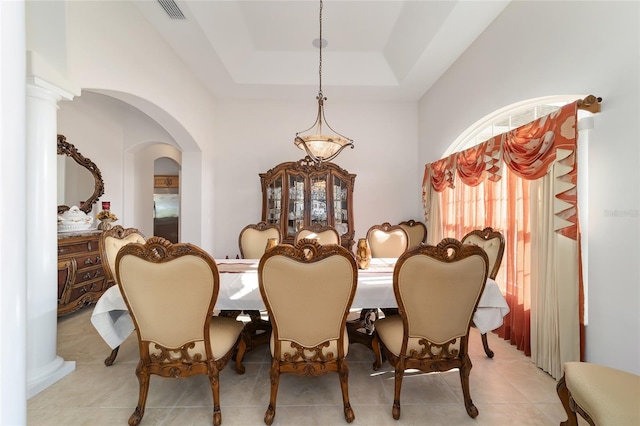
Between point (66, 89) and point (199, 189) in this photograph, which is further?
point (199, 189)

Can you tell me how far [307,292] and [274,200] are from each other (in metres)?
3.02

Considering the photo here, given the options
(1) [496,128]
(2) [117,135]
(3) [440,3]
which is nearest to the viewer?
(3) [440,3]

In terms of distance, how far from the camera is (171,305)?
1.40 m

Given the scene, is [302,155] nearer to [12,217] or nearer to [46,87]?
[46,87]

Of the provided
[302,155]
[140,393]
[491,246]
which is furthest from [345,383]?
[302,155]

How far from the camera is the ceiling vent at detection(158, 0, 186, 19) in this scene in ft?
8.15

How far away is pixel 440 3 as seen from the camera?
2514 millimetres

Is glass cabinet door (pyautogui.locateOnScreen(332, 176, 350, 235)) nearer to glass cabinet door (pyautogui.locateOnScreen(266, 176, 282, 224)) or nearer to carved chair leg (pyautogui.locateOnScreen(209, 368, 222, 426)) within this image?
glass cabinet door (pyautogui.locateOnScreen(266, 176, 282, 224))

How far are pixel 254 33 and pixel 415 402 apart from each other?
3982 millimetres

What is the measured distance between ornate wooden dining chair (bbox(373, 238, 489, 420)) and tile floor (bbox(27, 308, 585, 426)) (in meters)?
0.20

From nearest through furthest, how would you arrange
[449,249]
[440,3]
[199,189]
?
[449,249] → [440,3] → [199,189]

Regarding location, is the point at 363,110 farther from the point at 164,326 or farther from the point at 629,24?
the point at 164,326

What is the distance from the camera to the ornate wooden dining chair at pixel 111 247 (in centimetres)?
192

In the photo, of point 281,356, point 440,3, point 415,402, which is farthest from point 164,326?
point 440,3
